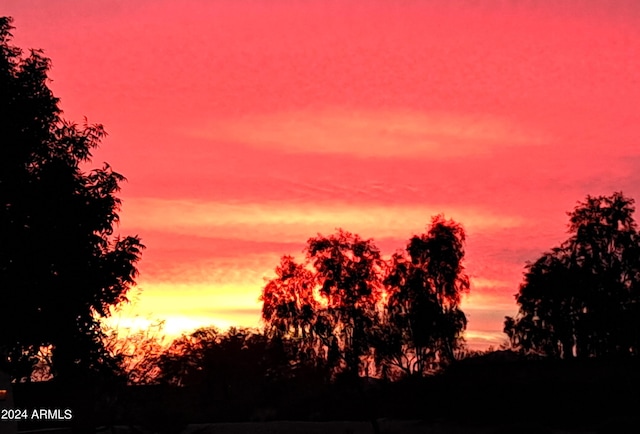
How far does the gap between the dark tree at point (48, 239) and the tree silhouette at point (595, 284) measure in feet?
206

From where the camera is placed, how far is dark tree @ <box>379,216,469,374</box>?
Result: 8650 centimetres

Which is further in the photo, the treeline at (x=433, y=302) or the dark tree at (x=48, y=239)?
the treeline at (x=433, y=302)

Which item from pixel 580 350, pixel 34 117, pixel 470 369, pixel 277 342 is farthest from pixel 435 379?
pixel 34 117

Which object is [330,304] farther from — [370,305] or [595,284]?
[595,284]

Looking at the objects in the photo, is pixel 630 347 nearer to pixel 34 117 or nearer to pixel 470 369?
pixel 470 369

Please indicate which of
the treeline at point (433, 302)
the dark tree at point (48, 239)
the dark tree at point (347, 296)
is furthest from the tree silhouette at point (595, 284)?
the dark tree at point (48, 239)

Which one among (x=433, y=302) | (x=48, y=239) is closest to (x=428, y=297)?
(x=433, y=302)

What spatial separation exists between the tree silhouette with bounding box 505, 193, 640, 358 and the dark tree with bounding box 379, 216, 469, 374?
46.3 feet

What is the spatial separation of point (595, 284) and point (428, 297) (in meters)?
20.2

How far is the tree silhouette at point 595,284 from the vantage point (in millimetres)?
96688

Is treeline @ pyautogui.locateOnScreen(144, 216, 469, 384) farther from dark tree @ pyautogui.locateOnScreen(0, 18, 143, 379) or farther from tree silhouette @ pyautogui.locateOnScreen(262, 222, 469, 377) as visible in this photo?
dark tree @ pyautogui.locateOnScreen(0, 18, 143, 379)

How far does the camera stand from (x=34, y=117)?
45031mm

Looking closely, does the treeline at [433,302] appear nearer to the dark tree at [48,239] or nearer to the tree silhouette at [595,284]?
the tree silhouette at [595,284]

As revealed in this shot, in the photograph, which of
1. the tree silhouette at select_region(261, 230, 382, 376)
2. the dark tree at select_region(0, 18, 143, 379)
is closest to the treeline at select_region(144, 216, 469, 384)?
the tree silhouette at select_region(261, 230, 382, 376)
